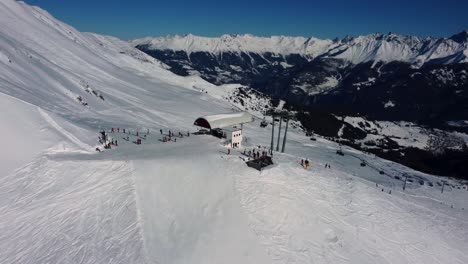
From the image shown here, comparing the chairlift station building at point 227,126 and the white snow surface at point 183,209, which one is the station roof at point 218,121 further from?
the white snow surface at point 183,209

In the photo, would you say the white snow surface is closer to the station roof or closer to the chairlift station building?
the chairlift station building

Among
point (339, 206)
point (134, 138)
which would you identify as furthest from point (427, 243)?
point (134, 138)

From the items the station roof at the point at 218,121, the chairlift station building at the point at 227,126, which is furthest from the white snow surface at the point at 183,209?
the station roof at the point at 218,121

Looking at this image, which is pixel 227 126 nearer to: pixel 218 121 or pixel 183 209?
pixel 218 121

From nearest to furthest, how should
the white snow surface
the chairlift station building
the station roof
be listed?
the white snow surface
the chairlift station building
the station roof

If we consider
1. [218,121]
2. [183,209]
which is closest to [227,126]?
[218,121]

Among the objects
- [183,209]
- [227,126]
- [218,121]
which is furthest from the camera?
[227,126]

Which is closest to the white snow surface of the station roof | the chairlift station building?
the chairlift station building

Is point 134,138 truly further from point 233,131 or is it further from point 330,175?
point 330,175

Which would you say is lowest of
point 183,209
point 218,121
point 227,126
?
point 183,209

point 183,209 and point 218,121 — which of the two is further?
point 218,121

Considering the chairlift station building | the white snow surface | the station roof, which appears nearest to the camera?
the white snow surface

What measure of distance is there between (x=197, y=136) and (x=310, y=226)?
21572 millimetres

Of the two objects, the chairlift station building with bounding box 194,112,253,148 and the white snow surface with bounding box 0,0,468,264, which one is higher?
the chairlift station building with bounding box 194,112,253,148
